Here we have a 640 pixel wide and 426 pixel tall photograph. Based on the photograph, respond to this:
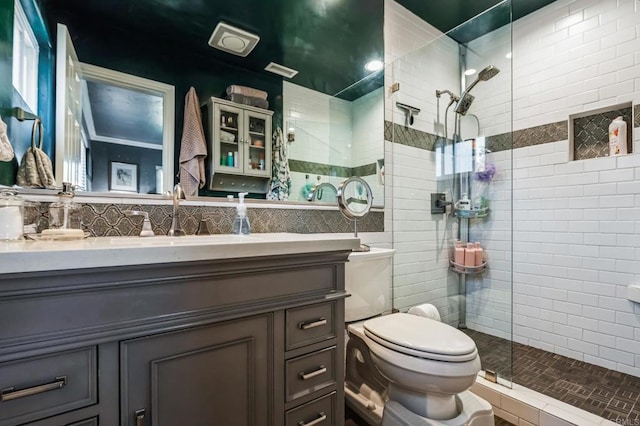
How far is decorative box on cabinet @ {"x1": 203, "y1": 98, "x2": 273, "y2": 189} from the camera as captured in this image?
1.35m

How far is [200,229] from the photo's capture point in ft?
4.08

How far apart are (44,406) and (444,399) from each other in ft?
4.06

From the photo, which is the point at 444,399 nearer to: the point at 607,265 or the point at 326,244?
the point at 326,244

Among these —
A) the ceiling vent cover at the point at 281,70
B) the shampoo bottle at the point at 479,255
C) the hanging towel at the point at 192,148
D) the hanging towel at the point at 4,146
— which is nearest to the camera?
the hanging towel at the point at 4,146

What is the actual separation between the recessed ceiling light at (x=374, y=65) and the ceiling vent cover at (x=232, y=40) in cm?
83

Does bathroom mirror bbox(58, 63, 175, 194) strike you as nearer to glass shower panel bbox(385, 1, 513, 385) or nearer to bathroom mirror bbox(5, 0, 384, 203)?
bathroom mirror bbox(5, 0, 384, 203)

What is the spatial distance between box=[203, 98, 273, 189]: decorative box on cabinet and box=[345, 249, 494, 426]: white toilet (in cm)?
70

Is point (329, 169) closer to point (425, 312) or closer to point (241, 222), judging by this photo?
point (241, 222)

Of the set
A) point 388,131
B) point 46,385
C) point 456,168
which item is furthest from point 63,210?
point 456,168

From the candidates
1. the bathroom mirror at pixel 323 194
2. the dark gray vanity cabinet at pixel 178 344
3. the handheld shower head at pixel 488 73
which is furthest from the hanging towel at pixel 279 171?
the handheld shower head at pixel 488 73

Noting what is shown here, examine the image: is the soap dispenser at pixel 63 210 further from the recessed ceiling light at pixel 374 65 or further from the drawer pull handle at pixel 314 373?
the recessed ceiling light at pixel 374 65

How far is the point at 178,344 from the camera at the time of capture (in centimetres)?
73

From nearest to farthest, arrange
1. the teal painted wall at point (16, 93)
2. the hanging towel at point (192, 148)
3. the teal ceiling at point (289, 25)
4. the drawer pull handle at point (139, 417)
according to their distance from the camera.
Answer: the drawer pull handle at point (139, 417)
the teal painted wall at point (16, 93)
the teal ceiling at point (289, 25)
the hanging towel at point (192, 148)

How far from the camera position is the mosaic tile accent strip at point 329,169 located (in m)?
1.67
